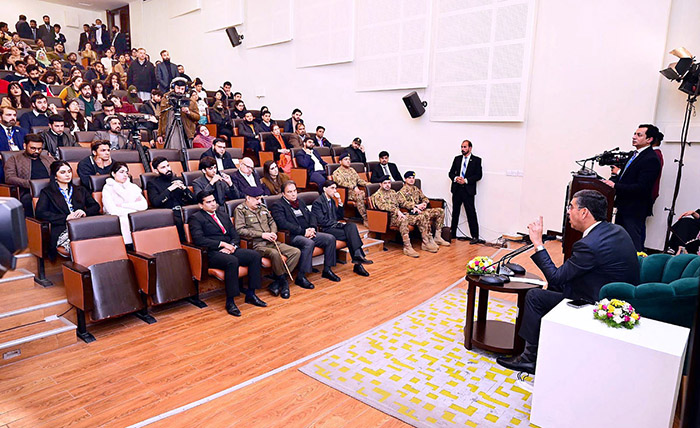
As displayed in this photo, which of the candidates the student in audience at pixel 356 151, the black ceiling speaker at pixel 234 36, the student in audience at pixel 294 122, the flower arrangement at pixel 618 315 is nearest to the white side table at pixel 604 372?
the flower arrangement at pixel 618 315

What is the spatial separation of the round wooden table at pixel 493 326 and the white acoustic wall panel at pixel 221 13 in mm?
8568

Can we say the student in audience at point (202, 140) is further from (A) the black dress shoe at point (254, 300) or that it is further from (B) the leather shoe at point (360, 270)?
(A) the black dress shoe at point (254, 300)

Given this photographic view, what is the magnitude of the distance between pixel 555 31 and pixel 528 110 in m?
0.97

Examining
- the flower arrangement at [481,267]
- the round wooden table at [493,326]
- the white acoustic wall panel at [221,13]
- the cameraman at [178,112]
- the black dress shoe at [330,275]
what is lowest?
the black dress shoe at [330,275]

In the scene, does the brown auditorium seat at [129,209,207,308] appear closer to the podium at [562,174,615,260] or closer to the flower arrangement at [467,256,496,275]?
the flower arrangement at [467,256,496,275]

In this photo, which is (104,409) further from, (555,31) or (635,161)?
(555,31)

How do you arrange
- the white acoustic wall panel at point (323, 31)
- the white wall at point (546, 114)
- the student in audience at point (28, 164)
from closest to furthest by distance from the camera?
the student in audience at point (28, 164), the white wall at point (546, 114), the white acoustic wall panel at point (323, 31)

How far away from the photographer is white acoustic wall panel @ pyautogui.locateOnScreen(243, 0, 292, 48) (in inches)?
338

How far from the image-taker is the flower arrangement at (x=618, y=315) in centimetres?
208

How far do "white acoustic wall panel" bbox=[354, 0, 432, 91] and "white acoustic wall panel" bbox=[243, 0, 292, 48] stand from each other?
186cm

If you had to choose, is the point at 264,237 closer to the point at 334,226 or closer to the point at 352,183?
the point at 334,226

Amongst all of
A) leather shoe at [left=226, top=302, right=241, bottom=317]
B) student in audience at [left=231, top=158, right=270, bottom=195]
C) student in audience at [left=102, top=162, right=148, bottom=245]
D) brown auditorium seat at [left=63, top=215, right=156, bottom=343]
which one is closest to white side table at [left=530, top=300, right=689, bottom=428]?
leather shoe at [left=226, top=302, right=241, bottom=317]

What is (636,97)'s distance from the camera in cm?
495

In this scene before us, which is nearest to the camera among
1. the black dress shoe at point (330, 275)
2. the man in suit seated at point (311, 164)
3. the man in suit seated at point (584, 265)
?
the man in suit seated at point (584, 265)
